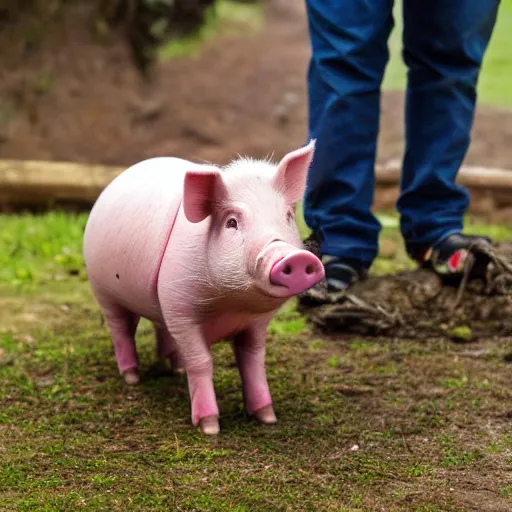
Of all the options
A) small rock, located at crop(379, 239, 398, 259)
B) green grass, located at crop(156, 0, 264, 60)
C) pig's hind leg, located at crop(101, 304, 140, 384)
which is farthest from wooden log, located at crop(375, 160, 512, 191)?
green grass, located at crop(156, 0, 264, 60)

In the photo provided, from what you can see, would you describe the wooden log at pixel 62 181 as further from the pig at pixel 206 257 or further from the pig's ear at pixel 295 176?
the pig's ear at pixel 295 176

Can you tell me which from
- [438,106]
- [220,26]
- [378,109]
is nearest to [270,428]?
[378,109]

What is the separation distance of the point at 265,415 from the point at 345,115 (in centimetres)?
118

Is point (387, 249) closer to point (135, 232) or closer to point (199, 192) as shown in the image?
point (135, 232)

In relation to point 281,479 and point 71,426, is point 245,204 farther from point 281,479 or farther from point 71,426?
point 71,426

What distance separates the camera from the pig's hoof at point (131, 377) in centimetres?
275

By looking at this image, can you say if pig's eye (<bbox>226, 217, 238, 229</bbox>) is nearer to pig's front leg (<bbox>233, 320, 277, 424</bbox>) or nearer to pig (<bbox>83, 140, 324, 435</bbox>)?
pig (<bbox>83, 140, 324, 435</bbox>)

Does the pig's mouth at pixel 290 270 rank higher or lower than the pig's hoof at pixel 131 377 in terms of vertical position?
higher

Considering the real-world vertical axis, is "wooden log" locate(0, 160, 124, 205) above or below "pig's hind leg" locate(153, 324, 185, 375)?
below

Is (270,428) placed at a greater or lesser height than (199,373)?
lesser

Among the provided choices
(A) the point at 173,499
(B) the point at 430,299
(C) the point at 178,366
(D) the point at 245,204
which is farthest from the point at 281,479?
(B) the point at 430,299

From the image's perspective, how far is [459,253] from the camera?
10.9 feet

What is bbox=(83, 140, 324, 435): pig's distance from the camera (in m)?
2.10

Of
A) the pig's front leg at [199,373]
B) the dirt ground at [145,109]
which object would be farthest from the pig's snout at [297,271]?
the dirt ground at [145,109]
